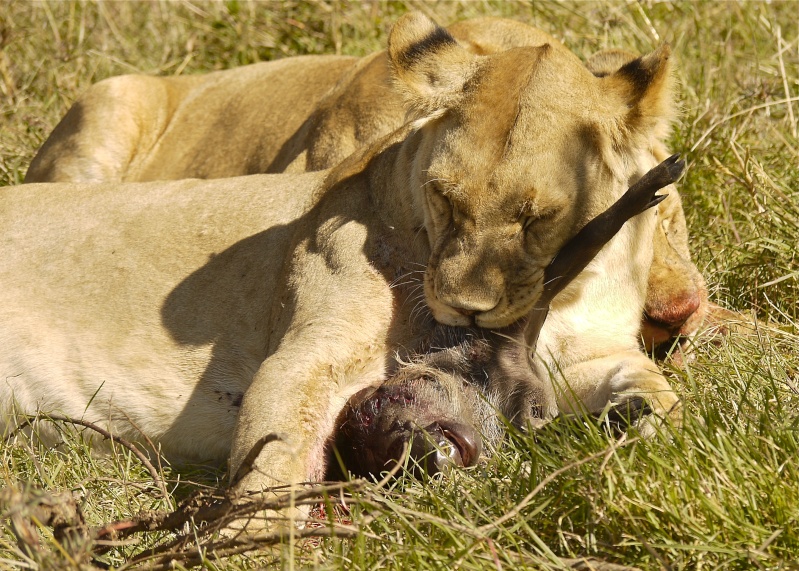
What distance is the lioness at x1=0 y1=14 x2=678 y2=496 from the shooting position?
113 inches

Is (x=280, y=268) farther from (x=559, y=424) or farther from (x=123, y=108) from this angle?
(x=123, y=108)

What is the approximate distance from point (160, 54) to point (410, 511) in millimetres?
4847

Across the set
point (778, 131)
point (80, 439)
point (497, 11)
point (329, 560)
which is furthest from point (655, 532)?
point (497, 11)

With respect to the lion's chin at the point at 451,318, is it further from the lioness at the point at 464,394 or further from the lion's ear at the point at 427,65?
the lion's ear at the point at 427,65

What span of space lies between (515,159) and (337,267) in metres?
0.67

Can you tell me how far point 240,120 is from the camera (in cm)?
525

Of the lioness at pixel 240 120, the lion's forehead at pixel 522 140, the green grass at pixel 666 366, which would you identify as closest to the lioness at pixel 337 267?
the lion's forehead at pixel 522 140

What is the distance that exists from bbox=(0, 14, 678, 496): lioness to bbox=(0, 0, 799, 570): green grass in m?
0.20

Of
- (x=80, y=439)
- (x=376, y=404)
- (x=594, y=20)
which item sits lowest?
(x=80, y=439)

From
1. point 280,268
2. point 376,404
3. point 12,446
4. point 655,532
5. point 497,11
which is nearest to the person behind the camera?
point 655,532

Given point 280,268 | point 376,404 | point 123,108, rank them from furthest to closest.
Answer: point 123,108 → point 280,268 → point 376,404

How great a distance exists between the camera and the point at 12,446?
3.26m

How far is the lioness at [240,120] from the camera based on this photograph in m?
4.48

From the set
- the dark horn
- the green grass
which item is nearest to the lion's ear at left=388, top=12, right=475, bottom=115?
the dark horn
